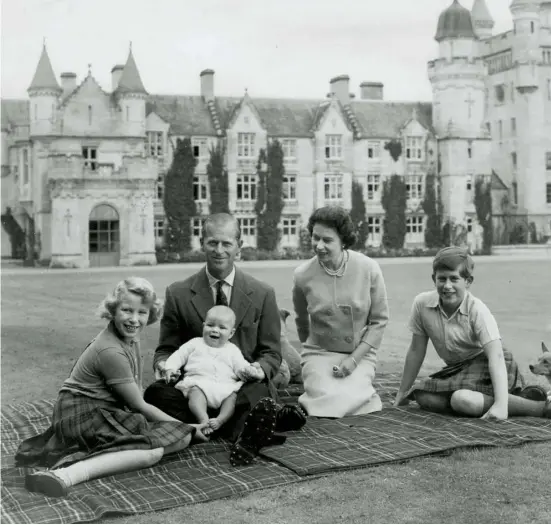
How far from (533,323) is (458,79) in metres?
33.9

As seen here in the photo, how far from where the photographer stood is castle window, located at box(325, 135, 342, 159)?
44.1 m

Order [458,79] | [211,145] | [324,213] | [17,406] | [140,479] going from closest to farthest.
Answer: [140,479]
[324,213]
[17,406]
[211,145]
[458,79]

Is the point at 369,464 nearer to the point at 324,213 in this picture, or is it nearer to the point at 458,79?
the point at 324,213

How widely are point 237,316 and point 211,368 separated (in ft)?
1.55

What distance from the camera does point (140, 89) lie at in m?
39.0

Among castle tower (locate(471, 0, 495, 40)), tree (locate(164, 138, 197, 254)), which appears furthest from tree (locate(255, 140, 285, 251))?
castle tower (locate(471, 0, 495, 40))

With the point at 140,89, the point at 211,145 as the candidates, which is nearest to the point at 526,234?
the point at 211,145

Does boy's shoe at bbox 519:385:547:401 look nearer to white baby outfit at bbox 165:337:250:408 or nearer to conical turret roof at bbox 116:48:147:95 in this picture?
white baby outfit at bbox 165:337:250:408

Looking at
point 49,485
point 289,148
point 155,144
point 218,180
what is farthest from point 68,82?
point 49,485

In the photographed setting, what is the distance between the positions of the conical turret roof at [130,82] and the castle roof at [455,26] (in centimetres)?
1487

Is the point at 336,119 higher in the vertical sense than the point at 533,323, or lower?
higher

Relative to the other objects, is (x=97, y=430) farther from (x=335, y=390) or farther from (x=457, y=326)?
(x=457, y=326)

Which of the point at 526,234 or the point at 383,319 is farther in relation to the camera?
the point at 526,234

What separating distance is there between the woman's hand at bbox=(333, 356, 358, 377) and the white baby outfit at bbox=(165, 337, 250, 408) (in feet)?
2.93
